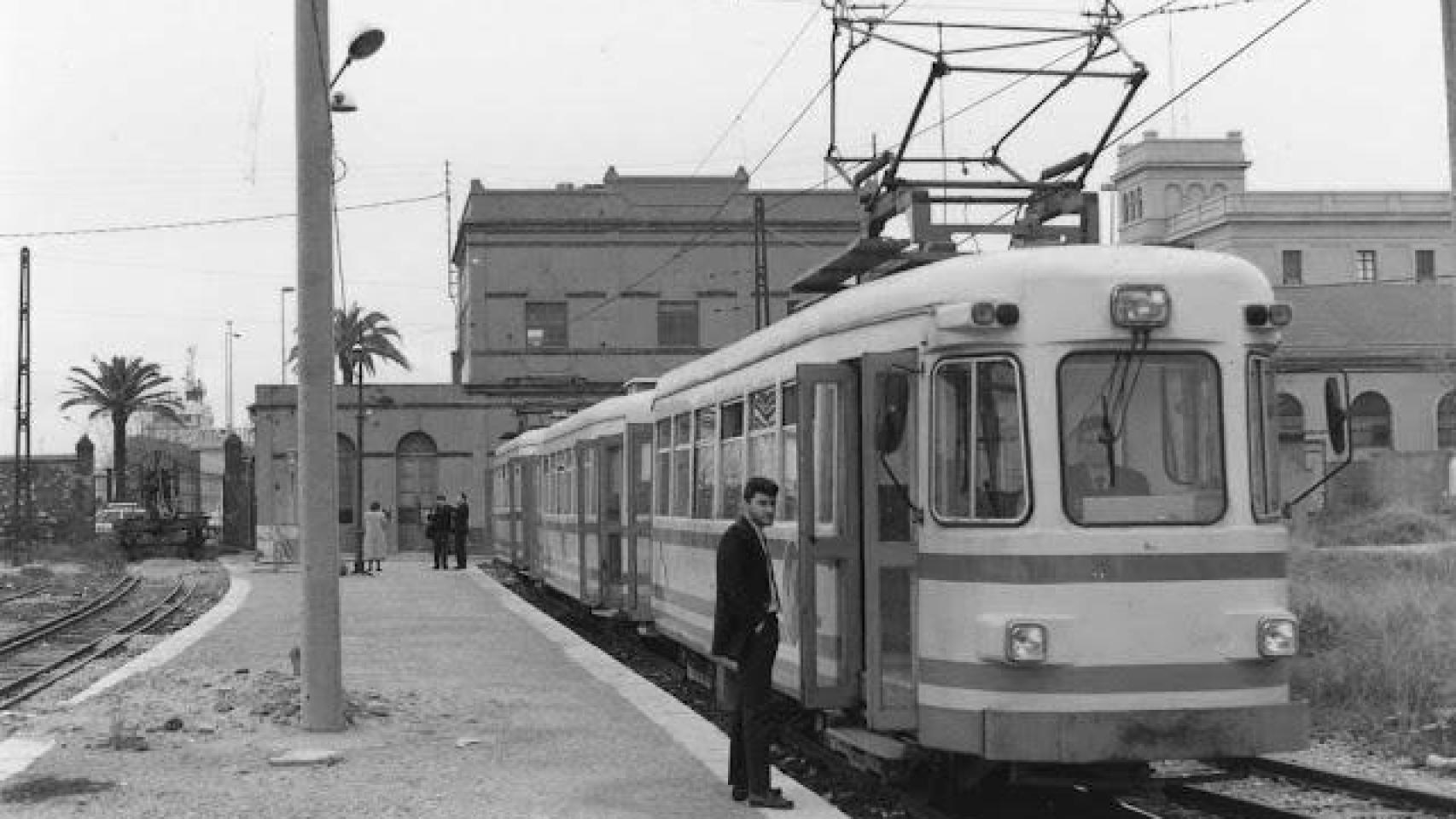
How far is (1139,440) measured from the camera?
8055 mm

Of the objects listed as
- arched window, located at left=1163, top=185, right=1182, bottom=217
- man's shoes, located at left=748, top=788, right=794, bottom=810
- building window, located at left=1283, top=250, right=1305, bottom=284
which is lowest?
man's shoes, located at left=748, top=788, right=794, bottom=810

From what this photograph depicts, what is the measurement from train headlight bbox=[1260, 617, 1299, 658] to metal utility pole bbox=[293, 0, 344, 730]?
5.97m

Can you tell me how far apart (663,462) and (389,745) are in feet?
16.0

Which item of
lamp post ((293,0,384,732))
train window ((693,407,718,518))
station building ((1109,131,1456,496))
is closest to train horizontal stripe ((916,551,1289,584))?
train window ((693,407,718,518))

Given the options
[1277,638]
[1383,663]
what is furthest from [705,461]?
[1383,663]

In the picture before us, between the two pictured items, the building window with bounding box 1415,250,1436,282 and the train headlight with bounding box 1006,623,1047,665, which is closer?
the train headlight with bounding box 1006,623,1047,665

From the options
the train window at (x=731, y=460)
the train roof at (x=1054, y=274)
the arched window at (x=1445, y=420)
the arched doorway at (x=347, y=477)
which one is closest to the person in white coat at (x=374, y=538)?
the arched doorway at (x=347, y=477)

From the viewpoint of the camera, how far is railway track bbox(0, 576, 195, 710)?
17391mm

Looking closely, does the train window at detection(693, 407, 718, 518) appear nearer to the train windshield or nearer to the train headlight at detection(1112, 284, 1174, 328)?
the train windshield

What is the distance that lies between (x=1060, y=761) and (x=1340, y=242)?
84.3 meters

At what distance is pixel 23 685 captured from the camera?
16656mm

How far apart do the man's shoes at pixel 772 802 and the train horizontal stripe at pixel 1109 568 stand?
148 centimetres

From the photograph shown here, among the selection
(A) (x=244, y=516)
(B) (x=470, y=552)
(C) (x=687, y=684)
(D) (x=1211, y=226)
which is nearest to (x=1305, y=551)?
(C) (x=687, y=684)

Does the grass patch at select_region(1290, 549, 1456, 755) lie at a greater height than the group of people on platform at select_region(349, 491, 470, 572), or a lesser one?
lesser
